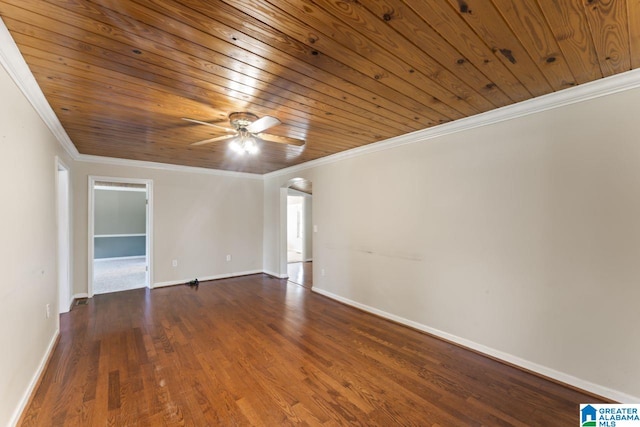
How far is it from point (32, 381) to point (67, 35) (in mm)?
2481

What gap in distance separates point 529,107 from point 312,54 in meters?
2.00

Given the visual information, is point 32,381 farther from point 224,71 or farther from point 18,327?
point 224,71

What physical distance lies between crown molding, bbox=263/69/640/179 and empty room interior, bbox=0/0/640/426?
0.05 feet

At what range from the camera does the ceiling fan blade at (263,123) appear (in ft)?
7.00

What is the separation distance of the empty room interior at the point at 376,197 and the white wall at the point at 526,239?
2 cm

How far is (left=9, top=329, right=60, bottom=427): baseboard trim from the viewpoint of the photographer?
5.74ft

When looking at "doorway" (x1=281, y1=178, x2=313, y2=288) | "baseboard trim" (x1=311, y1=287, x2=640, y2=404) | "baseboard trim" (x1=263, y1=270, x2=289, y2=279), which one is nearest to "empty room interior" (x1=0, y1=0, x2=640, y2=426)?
"baseboard trim" (x1=311, y1=287, x2=640, y2=404)

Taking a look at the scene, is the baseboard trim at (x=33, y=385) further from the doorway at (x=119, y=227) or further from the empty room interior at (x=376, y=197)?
the doorway at (x=119, y=227)

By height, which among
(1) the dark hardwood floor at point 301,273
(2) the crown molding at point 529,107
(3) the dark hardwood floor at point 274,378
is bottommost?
(1) the dark hardwood floor at point 301,273

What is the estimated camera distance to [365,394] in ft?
6.84

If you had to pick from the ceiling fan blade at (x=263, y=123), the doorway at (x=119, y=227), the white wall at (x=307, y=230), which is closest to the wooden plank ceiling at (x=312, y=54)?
the ceiling fan blade at (x=263, y=123)

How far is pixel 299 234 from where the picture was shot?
1009cm

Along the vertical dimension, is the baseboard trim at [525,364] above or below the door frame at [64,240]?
below

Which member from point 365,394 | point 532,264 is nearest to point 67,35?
point 365,394
